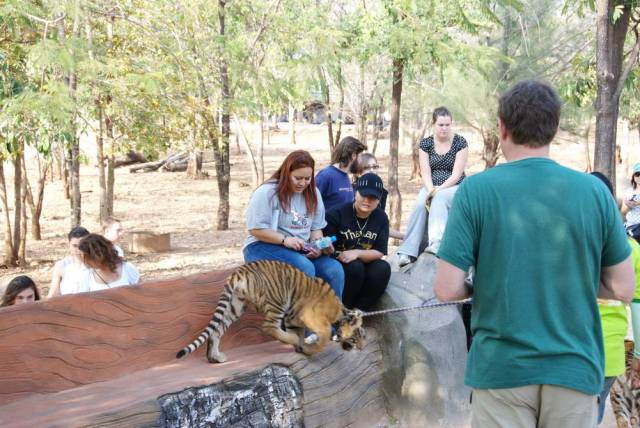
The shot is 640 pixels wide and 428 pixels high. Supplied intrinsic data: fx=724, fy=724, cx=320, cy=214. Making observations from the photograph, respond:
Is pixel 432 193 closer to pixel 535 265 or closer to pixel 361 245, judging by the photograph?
pixel 361 245

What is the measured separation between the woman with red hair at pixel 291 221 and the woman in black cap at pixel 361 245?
0.19 metres

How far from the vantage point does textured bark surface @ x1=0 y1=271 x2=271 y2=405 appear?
4.21 meters

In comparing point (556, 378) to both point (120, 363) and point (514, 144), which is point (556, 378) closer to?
point (514, 144)

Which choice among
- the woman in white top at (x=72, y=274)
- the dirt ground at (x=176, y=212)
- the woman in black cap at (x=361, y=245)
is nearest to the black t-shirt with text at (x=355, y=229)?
the woman in black cap at (x=361, y=245)

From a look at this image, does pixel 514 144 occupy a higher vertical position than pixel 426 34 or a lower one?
lower

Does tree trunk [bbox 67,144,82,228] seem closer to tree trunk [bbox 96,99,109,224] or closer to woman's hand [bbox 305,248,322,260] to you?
tree trunk [bbox 96,99,109,224]

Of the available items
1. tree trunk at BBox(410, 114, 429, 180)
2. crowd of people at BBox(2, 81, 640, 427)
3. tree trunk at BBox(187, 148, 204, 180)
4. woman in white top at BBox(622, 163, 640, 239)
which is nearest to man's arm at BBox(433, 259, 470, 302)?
crowd of people at BBox(2, 81, 640, 427)

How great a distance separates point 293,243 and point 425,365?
1350mm

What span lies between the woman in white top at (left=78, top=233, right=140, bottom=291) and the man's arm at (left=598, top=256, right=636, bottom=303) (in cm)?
370

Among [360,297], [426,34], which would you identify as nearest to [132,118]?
[426,34]

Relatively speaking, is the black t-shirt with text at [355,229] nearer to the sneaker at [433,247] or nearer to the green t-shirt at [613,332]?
the sneaker at [433,247]

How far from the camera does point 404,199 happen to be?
2294cm

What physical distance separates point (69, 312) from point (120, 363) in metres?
0.49

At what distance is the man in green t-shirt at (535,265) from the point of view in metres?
2.27
